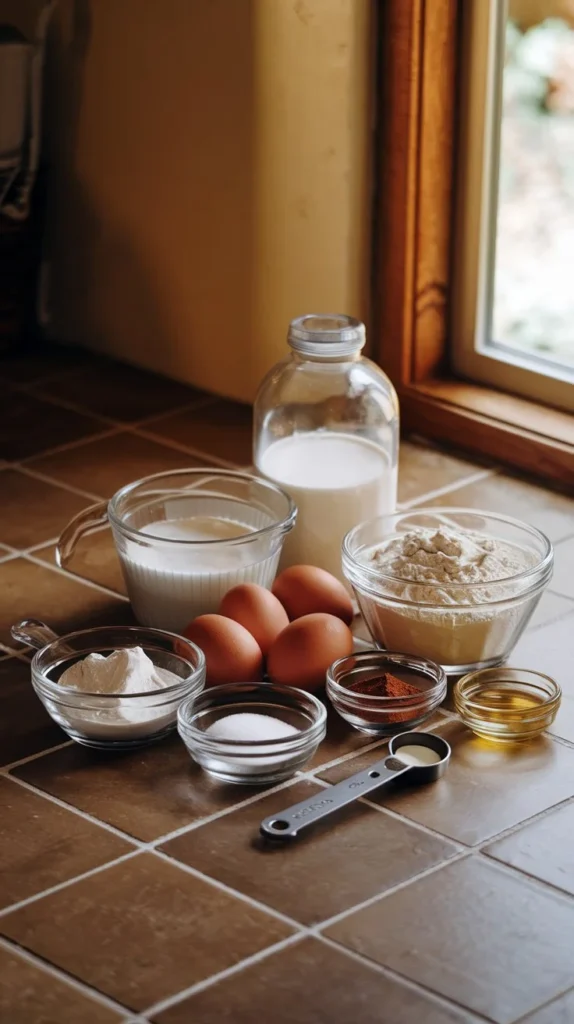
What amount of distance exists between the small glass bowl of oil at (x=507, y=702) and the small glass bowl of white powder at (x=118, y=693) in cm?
27

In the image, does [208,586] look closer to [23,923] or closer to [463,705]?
[463,705]

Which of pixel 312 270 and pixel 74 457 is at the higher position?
pixel 312 270

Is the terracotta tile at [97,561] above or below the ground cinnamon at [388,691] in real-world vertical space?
below

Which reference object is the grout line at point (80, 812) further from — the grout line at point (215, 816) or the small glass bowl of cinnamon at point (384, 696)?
the small glass bowl of cinnamon at point (384, 696)

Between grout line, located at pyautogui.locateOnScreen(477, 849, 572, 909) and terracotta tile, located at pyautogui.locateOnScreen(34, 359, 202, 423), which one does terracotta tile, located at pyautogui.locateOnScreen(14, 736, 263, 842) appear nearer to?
grout line, located at pyautogui.locateOnScreen(477, 849, 572, 909)

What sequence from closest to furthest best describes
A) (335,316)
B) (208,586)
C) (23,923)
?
(23,923), (208,586), (335,316)

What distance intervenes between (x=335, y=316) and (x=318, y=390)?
10cm

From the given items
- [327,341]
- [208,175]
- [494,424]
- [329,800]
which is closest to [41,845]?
[329,800]

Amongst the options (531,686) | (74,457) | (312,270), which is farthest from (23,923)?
(312,270)

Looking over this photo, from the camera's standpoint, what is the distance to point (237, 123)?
245 centimetres

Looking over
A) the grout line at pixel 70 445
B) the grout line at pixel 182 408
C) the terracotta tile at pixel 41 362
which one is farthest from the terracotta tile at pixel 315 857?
the terracotta tile at pixel 41 362

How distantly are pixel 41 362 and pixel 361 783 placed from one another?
1.44 m

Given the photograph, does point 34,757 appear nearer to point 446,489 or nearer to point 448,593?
point 448,593

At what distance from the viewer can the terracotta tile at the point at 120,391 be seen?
2.60 m
